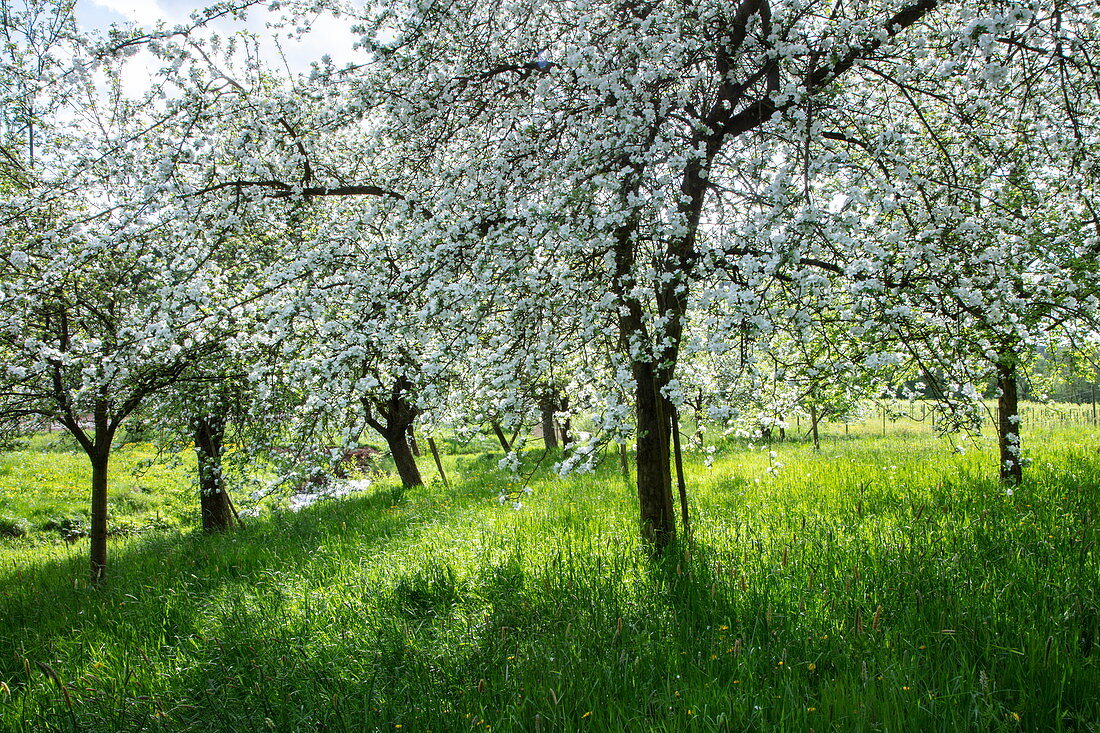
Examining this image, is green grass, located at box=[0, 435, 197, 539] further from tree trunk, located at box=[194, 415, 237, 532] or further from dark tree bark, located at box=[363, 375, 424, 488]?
dark tree bark, located at box=[363, 375, 424, 488]

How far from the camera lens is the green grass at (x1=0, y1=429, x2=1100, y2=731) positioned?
9.19ft

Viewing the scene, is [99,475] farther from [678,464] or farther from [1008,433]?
[1008,433]

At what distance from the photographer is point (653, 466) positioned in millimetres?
5348

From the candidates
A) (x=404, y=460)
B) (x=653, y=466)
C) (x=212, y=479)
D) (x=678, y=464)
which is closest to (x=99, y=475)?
(x=212, y=479)

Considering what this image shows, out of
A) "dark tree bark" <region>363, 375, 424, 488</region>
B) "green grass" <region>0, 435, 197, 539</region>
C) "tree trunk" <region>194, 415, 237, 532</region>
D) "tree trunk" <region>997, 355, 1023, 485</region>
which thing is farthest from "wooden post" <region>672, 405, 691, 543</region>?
"green grass" <region>0, 435, 197, 539</region>

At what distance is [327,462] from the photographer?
6414 mm

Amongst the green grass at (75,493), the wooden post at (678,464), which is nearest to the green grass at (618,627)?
the wooden post at (678,464)

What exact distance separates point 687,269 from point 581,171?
3.72 feet

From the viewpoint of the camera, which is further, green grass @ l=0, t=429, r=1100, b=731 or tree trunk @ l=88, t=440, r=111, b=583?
tree trunk @ l=88, t=440, r=111, b=583

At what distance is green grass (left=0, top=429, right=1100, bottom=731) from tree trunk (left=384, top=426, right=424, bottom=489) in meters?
5.62

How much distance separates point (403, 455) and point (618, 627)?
11.1 meters

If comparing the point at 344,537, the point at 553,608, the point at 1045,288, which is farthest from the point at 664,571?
the point at 344,537

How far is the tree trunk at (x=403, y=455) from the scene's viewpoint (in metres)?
13.2

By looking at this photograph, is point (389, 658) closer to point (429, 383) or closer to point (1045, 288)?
point (429, 383)
